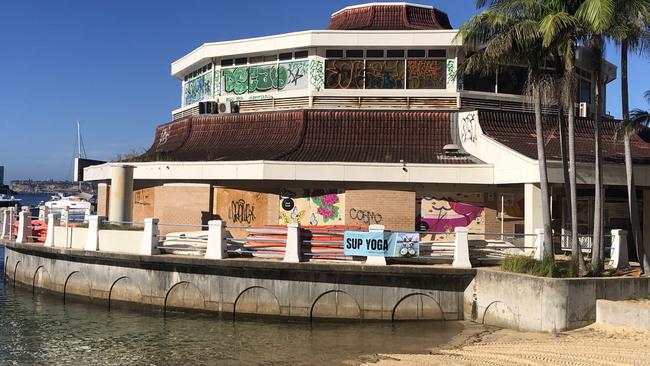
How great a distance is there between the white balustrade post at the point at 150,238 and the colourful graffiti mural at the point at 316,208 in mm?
6392

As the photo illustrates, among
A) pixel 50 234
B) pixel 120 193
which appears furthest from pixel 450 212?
pixel 50 234

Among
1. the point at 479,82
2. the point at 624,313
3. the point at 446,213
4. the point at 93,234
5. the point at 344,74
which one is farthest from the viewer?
the point at 344,74

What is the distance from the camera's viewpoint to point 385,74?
27.4 metres

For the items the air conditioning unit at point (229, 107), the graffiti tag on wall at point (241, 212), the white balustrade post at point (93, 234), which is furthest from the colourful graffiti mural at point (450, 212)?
the white balustrade post at point (93, 234)

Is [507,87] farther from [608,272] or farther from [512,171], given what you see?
[608,272]

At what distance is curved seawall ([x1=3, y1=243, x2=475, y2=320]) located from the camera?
680 inches

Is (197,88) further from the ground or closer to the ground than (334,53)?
closer to the ground

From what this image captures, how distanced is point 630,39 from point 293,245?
10.4 meters

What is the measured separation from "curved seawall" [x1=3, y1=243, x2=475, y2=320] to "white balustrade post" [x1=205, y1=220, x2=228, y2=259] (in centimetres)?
30

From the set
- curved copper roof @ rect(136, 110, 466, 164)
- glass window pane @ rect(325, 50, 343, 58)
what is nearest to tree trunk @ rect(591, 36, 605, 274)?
curved copper roof @ rect(136, 110, 466, 164)

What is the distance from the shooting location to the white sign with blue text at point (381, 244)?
17.2 metres

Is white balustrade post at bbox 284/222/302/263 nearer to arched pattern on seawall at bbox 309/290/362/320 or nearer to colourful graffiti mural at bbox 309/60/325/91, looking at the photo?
arched pattern on seawall at bbox 309/290/362/320

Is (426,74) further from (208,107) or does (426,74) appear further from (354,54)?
(208,107)

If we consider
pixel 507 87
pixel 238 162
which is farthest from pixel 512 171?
pixel 238 162
